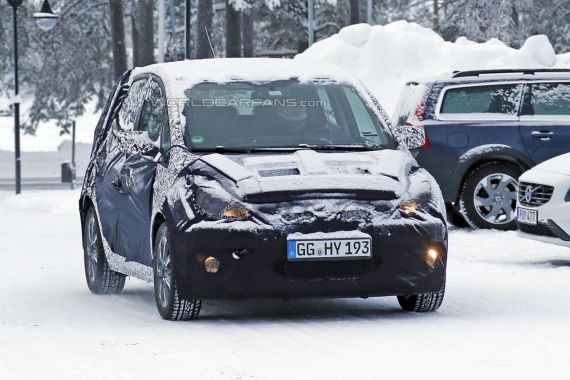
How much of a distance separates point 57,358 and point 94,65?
59538mm

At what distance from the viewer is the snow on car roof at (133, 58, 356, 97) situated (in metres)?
10.9

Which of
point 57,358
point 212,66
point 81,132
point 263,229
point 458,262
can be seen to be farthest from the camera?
point 81,132

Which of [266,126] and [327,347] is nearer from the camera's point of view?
[327,347]

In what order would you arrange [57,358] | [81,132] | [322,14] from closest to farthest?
1. [57,358]
2. [322,14]
3. [81,132]

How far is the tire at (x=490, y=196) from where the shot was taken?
1823 cm

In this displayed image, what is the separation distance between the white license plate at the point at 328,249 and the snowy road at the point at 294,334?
402mm

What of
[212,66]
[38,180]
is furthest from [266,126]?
[38,180]

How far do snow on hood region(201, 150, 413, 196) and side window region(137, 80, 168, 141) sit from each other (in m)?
0.86

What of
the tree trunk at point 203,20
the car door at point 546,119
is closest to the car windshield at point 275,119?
the car door at point 546,119

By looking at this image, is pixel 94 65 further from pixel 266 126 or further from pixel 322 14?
pixel 266 126

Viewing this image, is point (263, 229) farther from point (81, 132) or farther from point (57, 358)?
point (81, 132)

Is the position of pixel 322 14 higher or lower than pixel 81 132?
higher

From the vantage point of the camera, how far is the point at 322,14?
72.0 m

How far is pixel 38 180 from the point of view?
5350 cm
